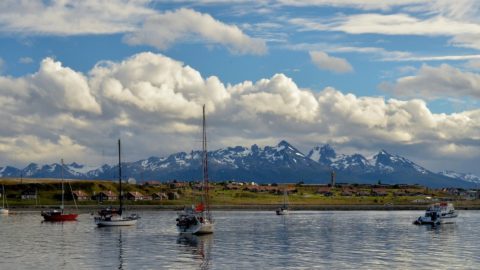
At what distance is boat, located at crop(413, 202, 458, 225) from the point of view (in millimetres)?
166375

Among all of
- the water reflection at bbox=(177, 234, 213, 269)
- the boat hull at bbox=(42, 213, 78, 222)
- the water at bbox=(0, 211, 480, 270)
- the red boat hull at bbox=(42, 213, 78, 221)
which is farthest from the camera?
the red boat hull at bbox=(42, 213, 78, 221)

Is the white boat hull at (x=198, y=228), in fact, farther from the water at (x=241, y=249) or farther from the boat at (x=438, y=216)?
the boat at (x=438, y=216)

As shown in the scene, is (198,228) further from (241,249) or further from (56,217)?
(56,217)

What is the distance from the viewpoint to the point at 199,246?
A: 333ft

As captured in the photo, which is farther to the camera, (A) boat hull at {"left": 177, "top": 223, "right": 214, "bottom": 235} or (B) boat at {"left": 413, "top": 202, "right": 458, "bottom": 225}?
(B) boat at {"left": 413, "top": 202, "right": 458, "bottom": 225}

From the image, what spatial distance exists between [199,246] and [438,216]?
84.4 meters

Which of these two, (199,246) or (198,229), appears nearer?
(199,246)

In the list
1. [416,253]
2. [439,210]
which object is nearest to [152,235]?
[416,253]

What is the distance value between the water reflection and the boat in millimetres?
64498

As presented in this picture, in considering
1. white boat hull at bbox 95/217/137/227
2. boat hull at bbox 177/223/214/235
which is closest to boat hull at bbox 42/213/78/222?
white boat hull at bbox 95/217/137/227

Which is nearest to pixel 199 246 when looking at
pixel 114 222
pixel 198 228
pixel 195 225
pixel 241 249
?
pixel 241 249

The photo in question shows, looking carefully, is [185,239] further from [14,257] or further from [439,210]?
[439,210]

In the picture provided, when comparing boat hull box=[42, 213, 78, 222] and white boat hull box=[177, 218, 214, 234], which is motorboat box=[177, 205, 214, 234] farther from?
boat hull box=[42, 213, 78, 222]

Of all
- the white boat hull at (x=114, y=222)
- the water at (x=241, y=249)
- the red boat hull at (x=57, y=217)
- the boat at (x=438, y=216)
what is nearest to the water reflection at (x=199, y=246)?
the water at (x=241, y=249)
